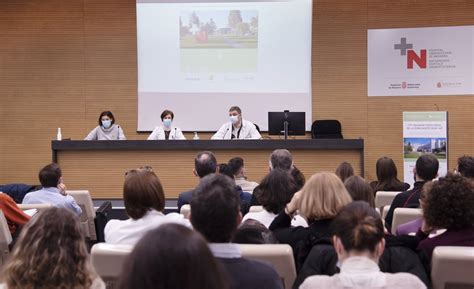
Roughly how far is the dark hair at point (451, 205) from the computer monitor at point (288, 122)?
5.12 metres

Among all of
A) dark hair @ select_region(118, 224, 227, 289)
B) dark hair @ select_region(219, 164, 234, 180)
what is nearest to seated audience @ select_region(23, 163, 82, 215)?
dark hair @ select_region(219, 164, 234, 180)

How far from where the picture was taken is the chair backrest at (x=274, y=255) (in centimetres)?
235


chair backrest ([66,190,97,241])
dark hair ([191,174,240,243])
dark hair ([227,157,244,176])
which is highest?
dark hair ([191,174,240,243])

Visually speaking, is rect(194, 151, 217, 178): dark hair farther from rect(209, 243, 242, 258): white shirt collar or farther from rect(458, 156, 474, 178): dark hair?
rect(209, 243, 242, 258): white shirt collar

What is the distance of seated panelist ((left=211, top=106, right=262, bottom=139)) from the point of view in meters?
7.96

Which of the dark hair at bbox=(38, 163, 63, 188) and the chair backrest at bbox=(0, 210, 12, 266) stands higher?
the dark hair at bbox=(38, 163, 63, 188)

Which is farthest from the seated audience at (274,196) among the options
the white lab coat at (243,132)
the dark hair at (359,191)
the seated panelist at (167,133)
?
the seated panelist at (167,133)

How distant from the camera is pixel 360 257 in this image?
1.84 meters

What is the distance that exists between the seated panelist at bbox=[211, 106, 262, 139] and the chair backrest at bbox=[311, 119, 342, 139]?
1191 mm

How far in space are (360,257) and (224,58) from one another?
7537mm

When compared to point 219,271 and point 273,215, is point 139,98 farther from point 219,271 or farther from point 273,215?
point 219,271

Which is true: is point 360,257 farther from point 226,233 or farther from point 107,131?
point 107,131

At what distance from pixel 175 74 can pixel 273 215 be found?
6.32 meters

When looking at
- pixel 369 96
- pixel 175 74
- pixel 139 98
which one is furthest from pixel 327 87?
pixel 139 98
